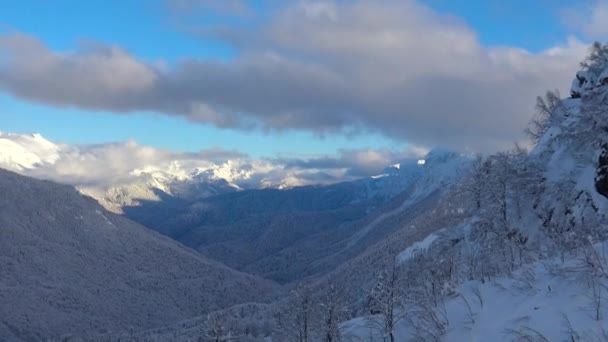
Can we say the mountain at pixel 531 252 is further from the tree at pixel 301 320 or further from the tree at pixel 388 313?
the tree at pixel 301 320

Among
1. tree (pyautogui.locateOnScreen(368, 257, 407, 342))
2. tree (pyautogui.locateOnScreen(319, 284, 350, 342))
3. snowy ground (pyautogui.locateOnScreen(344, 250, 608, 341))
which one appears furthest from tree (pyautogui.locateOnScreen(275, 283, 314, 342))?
snowy ground (pyautogui.locateOnScreen(344, 250, 608, 341))

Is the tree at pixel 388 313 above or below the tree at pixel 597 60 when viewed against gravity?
below

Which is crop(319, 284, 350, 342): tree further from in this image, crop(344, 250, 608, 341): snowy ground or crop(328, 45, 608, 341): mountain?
crop(344, 250, 608, 341): snowy ground

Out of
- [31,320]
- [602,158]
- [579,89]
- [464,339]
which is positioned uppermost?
[579,89]

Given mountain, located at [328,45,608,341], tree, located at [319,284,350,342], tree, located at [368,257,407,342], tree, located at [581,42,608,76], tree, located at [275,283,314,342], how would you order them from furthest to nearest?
tree, located at [581,42,608,76], tree, located at [275,283,314,342], tree, located at [319,284,350,342], tree, located at [368,257,407,342], mountain, located at [328,45,608,341]

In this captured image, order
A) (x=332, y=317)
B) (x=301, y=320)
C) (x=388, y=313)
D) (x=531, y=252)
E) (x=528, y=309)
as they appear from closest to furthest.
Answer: (x=528, y=309)
(x=388, y=313)
(x=332, y=317)
(x=531, y=252)
(x=301, y=320)

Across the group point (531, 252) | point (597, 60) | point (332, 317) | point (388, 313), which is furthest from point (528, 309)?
point (597, 60)

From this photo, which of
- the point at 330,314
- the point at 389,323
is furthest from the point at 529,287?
the point at 330,314

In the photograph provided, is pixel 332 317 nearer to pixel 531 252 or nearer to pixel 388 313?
pixel 388 313

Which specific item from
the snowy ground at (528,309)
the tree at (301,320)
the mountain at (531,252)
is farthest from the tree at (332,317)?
the snowy ground at (528,309)

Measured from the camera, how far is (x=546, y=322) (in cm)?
Answer: 1375

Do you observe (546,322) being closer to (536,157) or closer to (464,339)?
(464,339)

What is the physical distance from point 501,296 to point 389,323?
371 cm

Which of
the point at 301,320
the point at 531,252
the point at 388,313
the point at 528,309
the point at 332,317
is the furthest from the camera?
the point at 301,320
